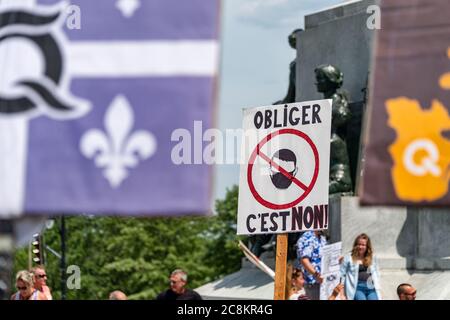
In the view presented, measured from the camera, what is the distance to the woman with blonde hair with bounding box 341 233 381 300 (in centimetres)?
1398

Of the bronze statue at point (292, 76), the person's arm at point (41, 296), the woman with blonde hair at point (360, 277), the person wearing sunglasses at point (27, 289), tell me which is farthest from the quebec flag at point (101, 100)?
the bronze statue at point (292, 76)

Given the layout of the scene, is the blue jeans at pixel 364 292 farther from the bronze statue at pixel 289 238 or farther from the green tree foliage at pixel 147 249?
the green tree foliage at pixel 147 249

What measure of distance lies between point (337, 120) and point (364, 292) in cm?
544

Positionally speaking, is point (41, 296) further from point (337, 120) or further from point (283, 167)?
point (337, 120)

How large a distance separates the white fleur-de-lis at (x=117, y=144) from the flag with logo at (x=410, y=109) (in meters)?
1.05

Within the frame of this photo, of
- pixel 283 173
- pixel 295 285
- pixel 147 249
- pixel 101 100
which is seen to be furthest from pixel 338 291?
pixel 147 249

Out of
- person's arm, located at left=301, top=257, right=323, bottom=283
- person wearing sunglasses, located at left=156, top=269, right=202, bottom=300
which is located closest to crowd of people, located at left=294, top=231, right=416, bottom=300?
person wearing sunglasses, located at left=156, top=269, right=202, bottom=300

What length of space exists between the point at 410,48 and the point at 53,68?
170 cm

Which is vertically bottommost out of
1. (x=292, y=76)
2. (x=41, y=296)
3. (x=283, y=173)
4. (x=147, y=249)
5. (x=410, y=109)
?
(x=147, y=249)

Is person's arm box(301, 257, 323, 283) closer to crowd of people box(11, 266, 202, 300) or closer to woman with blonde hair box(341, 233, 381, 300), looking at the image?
woman with blonde hair box(341, 233, 381, 300)

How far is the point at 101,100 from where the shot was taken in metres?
7.05

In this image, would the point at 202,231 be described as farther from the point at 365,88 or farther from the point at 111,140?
the point at 111,140
